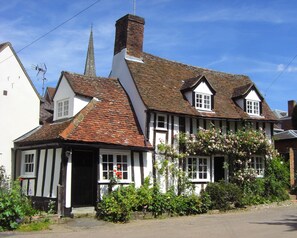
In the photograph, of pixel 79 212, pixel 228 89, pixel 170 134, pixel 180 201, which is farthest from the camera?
pixel 228 89

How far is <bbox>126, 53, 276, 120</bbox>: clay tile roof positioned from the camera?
18219 millimetres

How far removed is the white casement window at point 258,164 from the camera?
67.2 feet

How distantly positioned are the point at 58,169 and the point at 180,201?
16.5ft

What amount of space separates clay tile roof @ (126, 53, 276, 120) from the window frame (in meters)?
0.45

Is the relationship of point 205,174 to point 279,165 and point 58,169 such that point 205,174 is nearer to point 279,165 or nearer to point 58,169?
point 279,165

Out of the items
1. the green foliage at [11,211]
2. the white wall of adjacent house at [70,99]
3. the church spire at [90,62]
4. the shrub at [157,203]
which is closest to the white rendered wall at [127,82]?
the white wall of adjacent house at [70,99]

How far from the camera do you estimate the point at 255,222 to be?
1360 cm

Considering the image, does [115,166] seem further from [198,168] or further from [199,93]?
[199,93]

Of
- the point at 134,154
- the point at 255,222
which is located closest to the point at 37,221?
the point at 134,154

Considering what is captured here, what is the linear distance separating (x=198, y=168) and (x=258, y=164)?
3.80 meters

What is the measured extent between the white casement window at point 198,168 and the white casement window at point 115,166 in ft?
10.7

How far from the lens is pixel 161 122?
17906 mm

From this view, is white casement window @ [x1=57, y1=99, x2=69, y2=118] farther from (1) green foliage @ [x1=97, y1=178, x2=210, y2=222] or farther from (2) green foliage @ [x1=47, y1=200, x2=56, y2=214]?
(1) green foliage @ [x1=97, y1=178, x2=210, y2=222]

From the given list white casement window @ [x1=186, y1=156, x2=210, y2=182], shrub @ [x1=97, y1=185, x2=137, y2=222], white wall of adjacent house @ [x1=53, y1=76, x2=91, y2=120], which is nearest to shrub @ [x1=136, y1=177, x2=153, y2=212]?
shrub @ [x1=97, y1=185, x2=137, y2=222]
